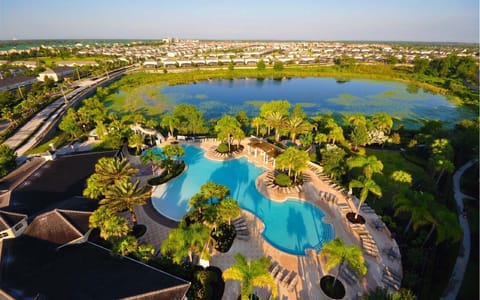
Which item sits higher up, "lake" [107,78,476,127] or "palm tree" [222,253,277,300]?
"lake" [107,78,476,127]

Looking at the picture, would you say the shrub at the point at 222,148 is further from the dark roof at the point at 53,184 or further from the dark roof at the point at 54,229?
the dark roof at the point at 54,229

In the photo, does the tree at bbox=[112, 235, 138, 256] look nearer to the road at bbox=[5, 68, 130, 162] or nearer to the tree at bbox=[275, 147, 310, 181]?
the tree at bbox=[275, 147, 310, 181]

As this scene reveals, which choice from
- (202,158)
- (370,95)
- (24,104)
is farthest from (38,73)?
(370,95)

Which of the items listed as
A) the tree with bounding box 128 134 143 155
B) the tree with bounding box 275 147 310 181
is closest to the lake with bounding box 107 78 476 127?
the tree with bounding box 128 134 143 155

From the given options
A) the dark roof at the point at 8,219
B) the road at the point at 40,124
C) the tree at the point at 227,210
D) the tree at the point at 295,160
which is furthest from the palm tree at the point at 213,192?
the road at the point at 40,124

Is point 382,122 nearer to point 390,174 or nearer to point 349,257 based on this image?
point 390,174

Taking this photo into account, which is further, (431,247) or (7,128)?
(7,128)

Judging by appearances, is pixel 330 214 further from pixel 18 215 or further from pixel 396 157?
pixel 18 215

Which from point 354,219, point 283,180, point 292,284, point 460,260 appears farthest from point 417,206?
point 283,180
